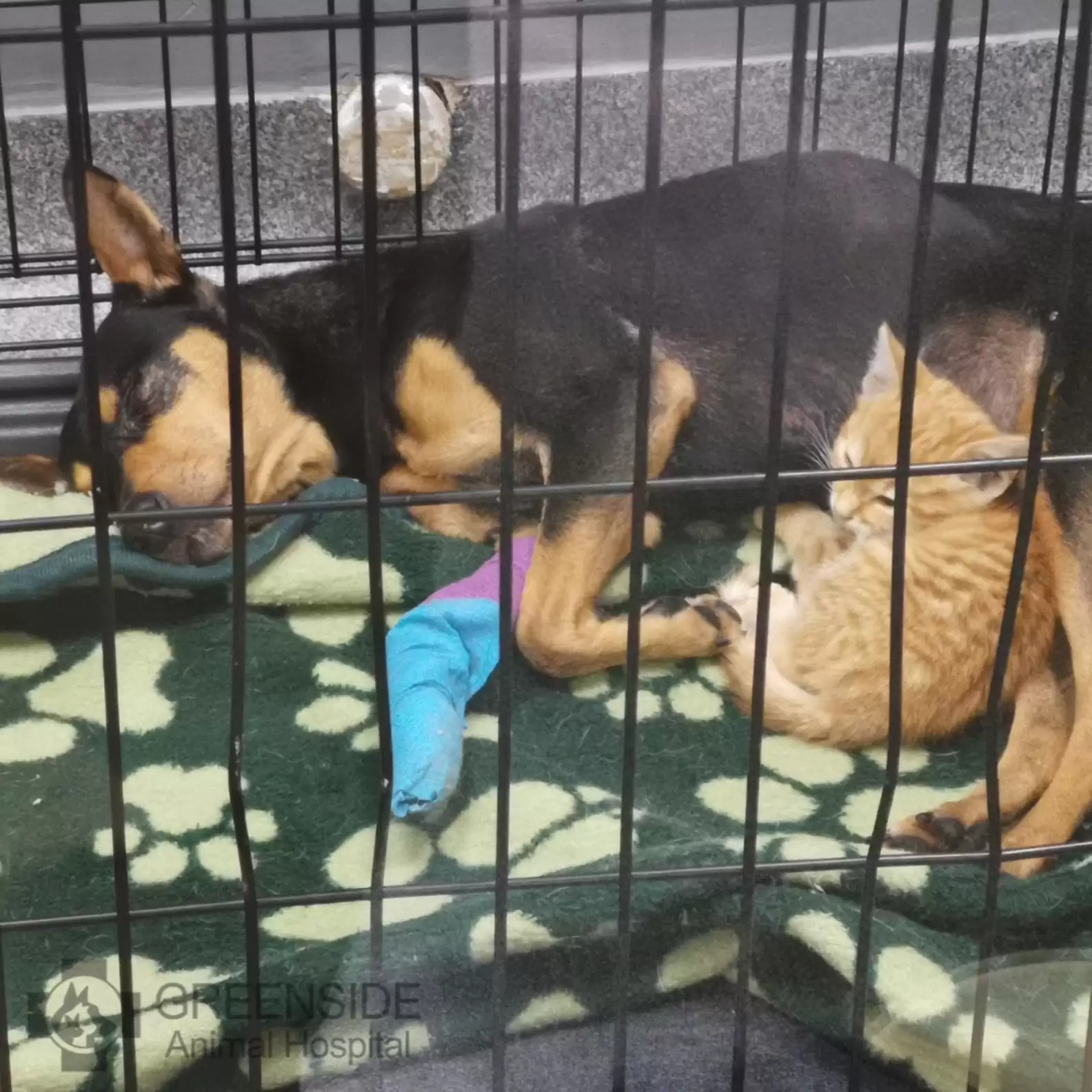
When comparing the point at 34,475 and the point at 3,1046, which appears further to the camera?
the point at 34,475

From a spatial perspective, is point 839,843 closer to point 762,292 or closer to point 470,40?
point 762,292

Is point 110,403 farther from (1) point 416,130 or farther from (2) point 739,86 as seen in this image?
(2) point 739,86

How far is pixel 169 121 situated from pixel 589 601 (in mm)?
702

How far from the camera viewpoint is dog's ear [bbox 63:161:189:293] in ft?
4.74

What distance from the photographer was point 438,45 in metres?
1.04

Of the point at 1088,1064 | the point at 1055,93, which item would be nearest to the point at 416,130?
the point at 1055,93

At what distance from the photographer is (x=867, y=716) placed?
118 cm

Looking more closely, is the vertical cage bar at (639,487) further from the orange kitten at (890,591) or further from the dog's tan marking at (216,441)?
the dog's tan marking at (216,441)

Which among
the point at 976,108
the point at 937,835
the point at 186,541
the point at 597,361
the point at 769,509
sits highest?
the point at 976,108

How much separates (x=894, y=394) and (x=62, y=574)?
0.85 m

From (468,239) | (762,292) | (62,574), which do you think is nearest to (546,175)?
(468,239)

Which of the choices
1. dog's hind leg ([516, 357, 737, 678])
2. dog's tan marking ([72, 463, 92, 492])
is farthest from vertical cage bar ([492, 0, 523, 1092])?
dog's tan marking ([72, 463, 92, 492])

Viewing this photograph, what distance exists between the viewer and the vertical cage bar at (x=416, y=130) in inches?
41.3

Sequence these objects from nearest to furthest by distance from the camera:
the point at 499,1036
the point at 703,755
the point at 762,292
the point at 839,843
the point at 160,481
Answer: the point at 499,1036 < the point at 839,843 < the point at 703,755 < the point at 762,292 < the point at 160,481
